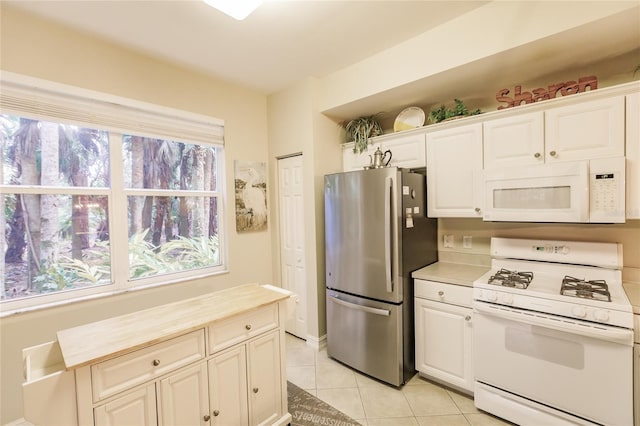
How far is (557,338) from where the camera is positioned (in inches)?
64.6

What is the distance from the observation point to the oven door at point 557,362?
1.47 metres

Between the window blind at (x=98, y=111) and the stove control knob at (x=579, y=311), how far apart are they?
3095 millimetres

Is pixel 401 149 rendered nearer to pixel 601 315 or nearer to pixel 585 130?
pixel 585 130

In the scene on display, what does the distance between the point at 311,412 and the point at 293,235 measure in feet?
5.60

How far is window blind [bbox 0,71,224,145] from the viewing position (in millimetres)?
1812

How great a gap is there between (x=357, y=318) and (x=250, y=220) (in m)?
1.55

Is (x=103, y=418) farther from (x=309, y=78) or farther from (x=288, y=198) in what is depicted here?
(x=309, y=78)

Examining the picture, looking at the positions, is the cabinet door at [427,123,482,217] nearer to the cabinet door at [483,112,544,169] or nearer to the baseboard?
the cabinet door at [483,112,544,169]

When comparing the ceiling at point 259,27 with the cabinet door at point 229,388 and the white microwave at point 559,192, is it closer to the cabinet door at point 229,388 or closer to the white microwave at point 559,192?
the white microwave at point 559,192

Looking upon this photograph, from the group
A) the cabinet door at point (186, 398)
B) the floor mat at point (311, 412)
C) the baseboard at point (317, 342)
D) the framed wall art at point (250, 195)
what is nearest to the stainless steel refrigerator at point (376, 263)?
the baseboard at point (317, 342)

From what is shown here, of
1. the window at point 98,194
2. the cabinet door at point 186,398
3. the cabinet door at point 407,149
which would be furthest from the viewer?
the cabinet door at point 407,149

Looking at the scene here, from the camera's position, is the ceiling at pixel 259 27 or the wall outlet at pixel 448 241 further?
the wall outlet at pixel 448 241

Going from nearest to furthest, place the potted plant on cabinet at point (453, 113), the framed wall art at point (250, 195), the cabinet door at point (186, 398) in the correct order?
the cabinet door at point (186, 398), the potted plant on cabinet at point (453, 113), the framed wall art at point (250, 195)

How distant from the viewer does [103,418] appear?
1.17m
